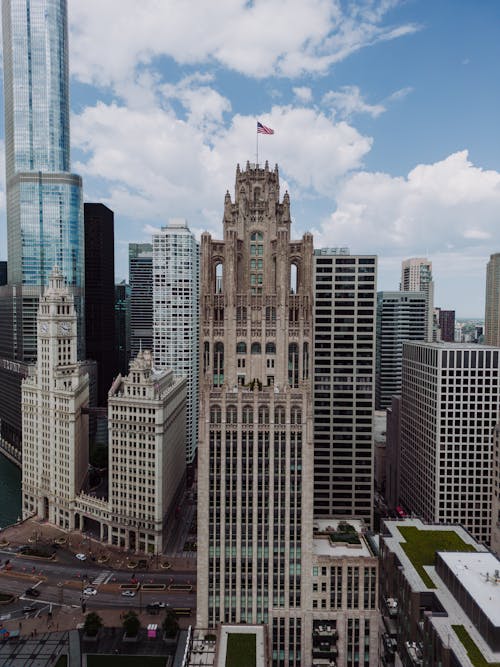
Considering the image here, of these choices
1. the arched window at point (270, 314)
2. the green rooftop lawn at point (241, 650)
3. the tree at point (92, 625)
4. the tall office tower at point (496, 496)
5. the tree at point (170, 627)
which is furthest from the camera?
Result: the tall office tower at point (496, 496)

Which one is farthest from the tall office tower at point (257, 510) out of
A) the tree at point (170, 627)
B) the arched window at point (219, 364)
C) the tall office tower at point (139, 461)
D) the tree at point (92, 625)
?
the tall office tower at point (139, 461)

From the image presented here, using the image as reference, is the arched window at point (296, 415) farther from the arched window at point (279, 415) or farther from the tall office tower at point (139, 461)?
the tall office tower at point (139, 461)

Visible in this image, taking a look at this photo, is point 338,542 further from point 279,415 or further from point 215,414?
point 215,414

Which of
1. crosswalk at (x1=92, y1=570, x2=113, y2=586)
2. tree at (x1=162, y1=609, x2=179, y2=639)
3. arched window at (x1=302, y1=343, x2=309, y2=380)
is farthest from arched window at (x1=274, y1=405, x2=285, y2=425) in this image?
crosswalk at (x1=92, y1=570, x2=113, y2=586)

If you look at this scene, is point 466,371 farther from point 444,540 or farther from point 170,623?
point 170,623

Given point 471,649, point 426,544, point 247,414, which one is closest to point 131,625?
point 247,414

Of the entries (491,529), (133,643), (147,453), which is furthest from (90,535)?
(491,529)
